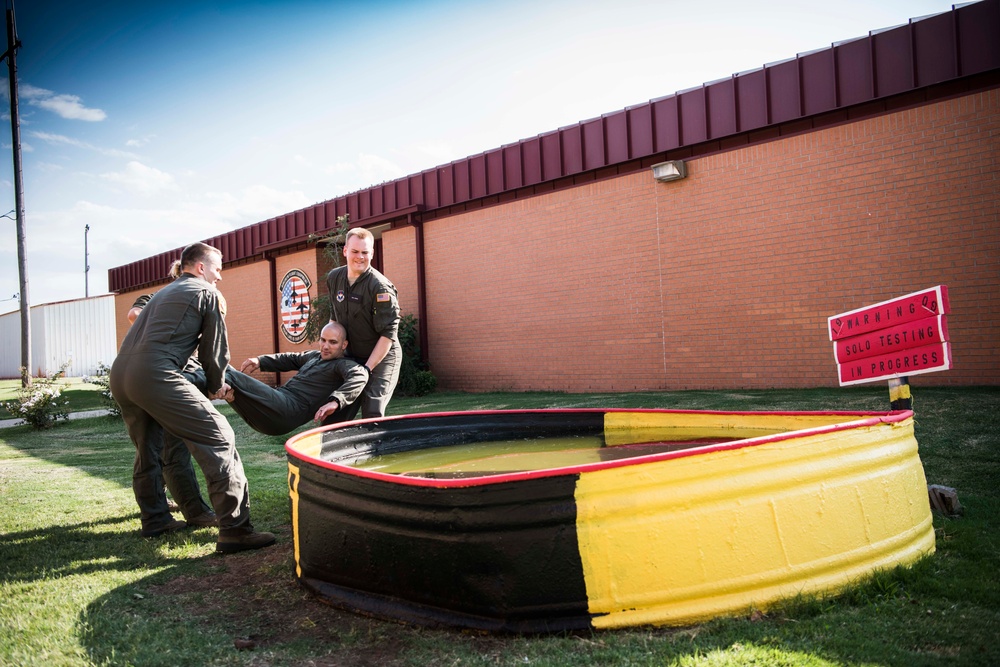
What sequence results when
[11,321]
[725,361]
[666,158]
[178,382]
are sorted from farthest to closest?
[11,321], [666,158], [725,361], [178,382]

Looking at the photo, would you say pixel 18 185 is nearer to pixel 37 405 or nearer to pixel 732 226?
pixel 37 405

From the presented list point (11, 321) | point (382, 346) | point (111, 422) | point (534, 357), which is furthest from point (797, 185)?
point (11, 321)

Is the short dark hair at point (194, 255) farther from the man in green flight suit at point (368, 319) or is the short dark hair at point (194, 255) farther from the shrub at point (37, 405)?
the shrub at point (37, 405)

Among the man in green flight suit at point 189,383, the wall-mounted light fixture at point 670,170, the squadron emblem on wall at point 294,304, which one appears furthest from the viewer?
the squadron emblem on wall at point 294,304

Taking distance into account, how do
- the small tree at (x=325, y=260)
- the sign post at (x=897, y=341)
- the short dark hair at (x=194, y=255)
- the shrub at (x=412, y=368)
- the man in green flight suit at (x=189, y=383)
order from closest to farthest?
the sign post at (x=897, y=341) → the man in green flight suit at (x=189, y=383) → the short dark hair at (x=194, y=255) → the shrub at (x=412, y=368) → the small tree at (x=325, y=260)

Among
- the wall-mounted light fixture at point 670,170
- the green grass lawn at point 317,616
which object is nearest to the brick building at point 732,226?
the wall-mounted light fixture at point 670,170

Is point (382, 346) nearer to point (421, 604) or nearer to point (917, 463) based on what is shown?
point (421, 604)

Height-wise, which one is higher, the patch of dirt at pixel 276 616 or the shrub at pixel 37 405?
the shrub at pixel 37 405

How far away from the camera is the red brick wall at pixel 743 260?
25.3 ft

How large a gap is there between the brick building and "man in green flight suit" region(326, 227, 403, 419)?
6.00m

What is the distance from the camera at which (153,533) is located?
13.4ft

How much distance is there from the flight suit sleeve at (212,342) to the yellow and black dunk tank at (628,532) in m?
1.52

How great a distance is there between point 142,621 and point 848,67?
9.23 m

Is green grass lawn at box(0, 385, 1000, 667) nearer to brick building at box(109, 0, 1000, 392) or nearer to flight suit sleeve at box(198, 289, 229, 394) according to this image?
flight suit sleeve at box(198, 289, 229, 394)
